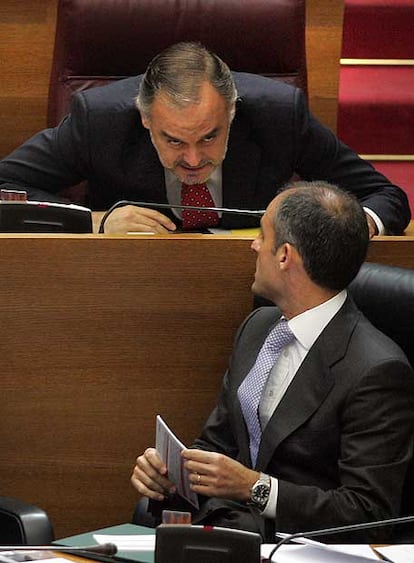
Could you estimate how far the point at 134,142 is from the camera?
6.72 ft

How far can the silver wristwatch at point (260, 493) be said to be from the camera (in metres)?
1.40

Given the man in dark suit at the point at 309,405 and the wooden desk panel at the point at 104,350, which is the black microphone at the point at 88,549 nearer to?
the man in dark suit at the point at 309,405

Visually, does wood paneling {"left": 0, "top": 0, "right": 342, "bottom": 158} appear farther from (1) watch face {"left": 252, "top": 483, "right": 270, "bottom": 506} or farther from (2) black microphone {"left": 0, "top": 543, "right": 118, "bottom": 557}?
(2) black microphone {"left": 0, "top": 543, "right": 118, "bottom": 557}

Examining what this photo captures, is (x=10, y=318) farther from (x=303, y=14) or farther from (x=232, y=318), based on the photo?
(x=303, y=14)

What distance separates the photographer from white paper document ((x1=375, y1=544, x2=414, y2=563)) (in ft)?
3.83

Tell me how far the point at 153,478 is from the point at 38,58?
49.7 inches

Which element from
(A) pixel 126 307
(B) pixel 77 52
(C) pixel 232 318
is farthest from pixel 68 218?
(B) pixel 77 52

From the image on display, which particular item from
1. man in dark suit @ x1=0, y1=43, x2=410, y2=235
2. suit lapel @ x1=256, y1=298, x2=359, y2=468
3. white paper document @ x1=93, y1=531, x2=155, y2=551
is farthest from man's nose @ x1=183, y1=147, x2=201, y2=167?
white paper document @ x1=93, y1=531, x2=155, y2=551

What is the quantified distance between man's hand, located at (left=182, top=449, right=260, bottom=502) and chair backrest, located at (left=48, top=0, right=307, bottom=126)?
3.25 ft

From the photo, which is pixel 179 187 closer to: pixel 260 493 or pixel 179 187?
pixel 179 187

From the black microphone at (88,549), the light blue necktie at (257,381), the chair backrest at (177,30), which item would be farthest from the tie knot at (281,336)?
the chair backrest at (177,30)

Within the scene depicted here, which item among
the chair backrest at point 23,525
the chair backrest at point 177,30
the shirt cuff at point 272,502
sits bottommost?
the chair backrest at point 23,525

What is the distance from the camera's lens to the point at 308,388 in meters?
1.44

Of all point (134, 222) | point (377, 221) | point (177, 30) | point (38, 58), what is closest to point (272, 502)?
point (134, 222)
